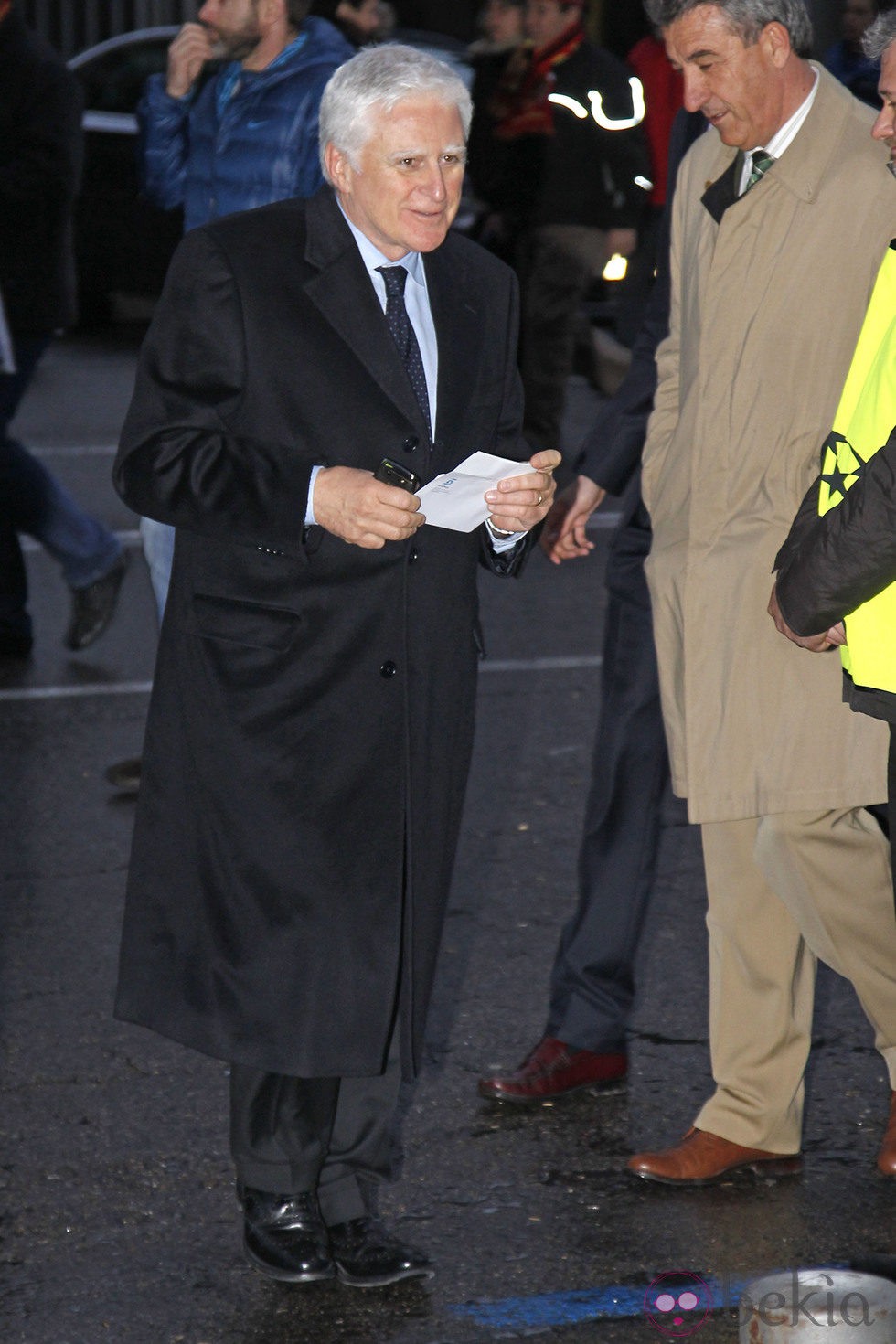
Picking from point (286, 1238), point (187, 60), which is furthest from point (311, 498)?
point (187, 60)

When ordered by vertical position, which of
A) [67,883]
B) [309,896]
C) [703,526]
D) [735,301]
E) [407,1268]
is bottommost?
[67,883]

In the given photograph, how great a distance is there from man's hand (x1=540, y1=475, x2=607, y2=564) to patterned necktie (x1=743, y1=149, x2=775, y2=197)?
2.69 ft

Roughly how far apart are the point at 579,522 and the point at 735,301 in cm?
78

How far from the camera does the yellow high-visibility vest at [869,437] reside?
3.09 metres

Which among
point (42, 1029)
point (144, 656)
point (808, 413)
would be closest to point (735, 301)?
point (808, 413)

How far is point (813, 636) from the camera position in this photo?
335cm

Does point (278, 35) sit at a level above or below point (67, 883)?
above

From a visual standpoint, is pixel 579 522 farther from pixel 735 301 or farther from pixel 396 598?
pixel 396 598

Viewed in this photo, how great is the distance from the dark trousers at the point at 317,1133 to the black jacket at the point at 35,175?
449cm

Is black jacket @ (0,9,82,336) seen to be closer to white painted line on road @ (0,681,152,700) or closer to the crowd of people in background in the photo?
white painted line on road @ (0,681,152,700)

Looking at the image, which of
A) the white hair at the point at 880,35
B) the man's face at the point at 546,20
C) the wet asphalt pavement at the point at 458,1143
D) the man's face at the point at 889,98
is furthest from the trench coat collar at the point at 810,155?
the man's face at the point at 546,20

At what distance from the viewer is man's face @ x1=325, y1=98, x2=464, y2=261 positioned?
325cm

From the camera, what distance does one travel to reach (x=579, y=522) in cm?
439

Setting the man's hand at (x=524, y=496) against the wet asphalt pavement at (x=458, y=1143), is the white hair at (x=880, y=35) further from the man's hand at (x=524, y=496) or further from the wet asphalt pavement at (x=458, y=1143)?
the wet asphalt pavement at (x=458, y=1143)
